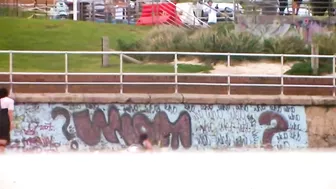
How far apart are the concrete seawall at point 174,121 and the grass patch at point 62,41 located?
366 centimetres

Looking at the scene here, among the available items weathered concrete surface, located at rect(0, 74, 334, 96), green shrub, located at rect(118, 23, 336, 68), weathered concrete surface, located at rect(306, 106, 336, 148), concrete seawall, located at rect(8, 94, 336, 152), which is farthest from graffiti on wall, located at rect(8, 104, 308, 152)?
green shrub, located at rect(118, 23, 336, 68)

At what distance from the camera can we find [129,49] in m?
27.3

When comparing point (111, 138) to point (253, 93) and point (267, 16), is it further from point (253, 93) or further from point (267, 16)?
point (267, 16)

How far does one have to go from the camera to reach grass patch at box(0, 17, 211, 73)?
23.4 meters

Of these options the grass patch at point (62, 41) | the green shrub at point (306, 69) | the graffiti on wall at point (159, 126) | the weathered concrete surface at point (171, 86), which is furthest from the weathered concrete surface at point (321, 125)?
the grass patch at point (62, 41)

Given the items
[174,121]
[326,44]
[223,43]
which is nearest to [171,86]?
[174,121]

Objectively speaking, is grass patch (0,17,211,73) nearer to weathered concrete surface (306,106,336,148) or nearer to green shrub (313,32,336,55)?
green shrub (313,32,336,55)

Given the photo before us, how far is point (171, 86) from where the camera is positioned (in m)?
20.0

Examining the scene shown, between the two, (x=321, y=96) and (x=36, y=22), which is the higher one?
(x=36, y=22)

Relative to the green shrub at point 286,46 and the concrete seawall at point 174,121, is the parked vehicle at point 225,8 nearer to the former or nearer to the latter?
the green shrub at point 286,46

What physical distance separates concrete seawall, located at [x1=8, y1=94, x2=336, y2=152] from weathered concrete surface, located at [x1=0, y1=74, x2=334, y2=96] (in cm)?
75

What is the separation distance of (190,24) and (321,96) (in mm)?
13457
